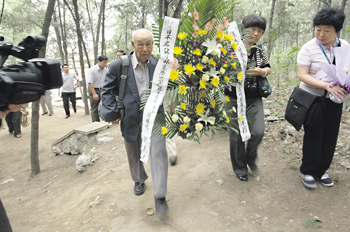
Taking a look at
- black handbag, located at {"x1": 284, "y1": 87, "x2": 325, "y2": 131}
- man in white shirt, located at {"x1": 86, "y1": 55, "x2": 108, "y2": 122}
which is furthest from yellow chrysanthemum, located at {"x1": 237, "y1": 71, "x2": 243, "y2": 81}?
man in white shirt, located at {"x1": 86, "y1": 55, "x2": 108, "y2": 122}

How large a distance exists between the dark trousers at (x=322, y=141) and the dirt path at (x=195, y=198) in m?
0.27

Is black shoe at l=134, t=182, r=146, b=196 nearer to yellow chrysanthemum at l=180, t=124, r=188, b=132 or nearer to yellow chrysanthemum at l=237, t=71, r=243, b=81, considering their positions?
yellow chrysanthemum at l=180, t=124, r=188, b=132

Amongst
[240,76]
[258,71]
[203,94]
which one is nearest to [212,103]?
[203,94]

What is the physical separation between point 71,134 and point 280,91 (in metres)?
5.92

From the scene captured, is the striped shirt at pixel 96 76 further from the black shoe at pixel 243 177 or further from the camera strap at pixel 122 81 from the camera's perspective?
the black shoe at pixel 243 177

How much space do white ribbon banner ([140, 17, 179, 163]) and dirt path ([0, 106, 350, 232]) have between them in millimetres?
871

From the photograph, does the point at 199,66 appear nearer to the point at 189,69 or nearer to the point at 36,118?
Answer: the point at 189,69

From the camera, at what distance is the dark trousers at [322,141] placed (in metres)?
2.43

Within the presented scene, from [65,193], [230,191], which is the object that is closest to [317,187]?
[230,191]

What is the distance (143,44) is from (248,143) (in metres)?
1.68

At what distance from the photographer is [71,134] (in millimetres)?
5641

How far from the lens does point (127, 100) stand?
2.46 m

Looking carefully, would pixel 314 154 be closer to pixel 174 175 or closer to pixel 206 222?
pixel 206 222

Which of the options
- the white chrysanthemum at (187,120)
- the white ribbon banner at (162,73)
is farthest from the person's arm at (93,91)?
the white chrysanthemum at (187,120)
